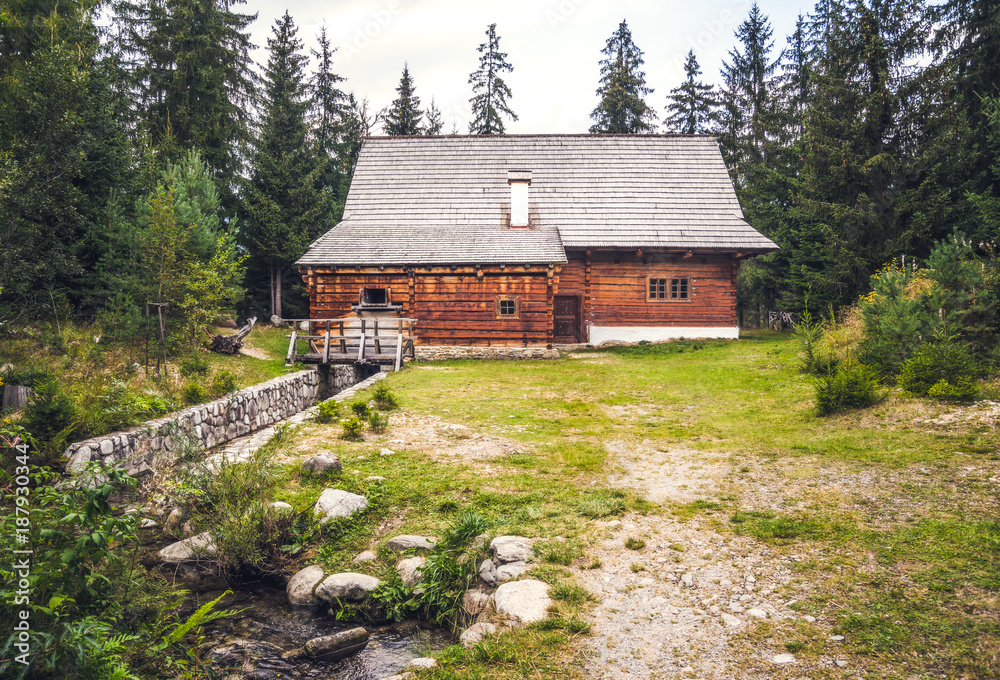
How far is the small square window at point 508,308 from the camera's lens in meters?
19.2

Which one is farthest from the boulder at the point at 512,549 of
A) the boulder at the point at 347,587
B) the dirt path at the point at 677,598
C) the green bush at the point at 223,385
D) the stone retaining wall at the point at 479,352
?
the stone retaining wall at the point at 479,352

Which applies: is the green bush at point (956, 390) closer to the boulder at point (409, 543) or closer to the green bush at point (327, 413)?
the boulder at point (409, 543)

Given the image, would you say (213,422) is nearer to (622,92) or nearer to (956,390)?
→ (956,390)

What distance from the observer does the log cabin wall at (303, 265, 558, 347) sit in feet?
62.7

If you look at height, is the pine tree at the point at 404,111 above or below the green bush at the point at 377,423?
above

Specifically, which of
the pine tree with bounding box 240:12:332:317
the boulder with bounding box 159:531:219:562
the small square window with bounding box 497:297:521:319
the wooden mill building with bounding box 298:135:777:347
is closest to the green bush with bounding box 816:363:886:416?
the boulder with bounding box 159:531:219:562

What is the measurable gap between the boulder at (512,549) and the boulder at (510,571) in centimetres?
7

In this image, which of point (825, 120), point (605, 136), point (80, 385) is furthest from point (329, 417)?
point (605, 136)

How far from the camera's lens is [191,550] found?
5.38 m

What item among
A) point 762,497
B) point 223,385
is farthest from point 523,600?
point 223,385

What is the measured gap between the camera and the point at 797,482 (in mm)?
6066

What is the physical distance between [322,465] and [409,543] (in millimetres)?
2200

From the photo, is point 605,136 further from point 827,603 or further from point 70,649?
point 70,649

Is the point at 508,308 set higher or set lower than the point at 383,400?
higher
